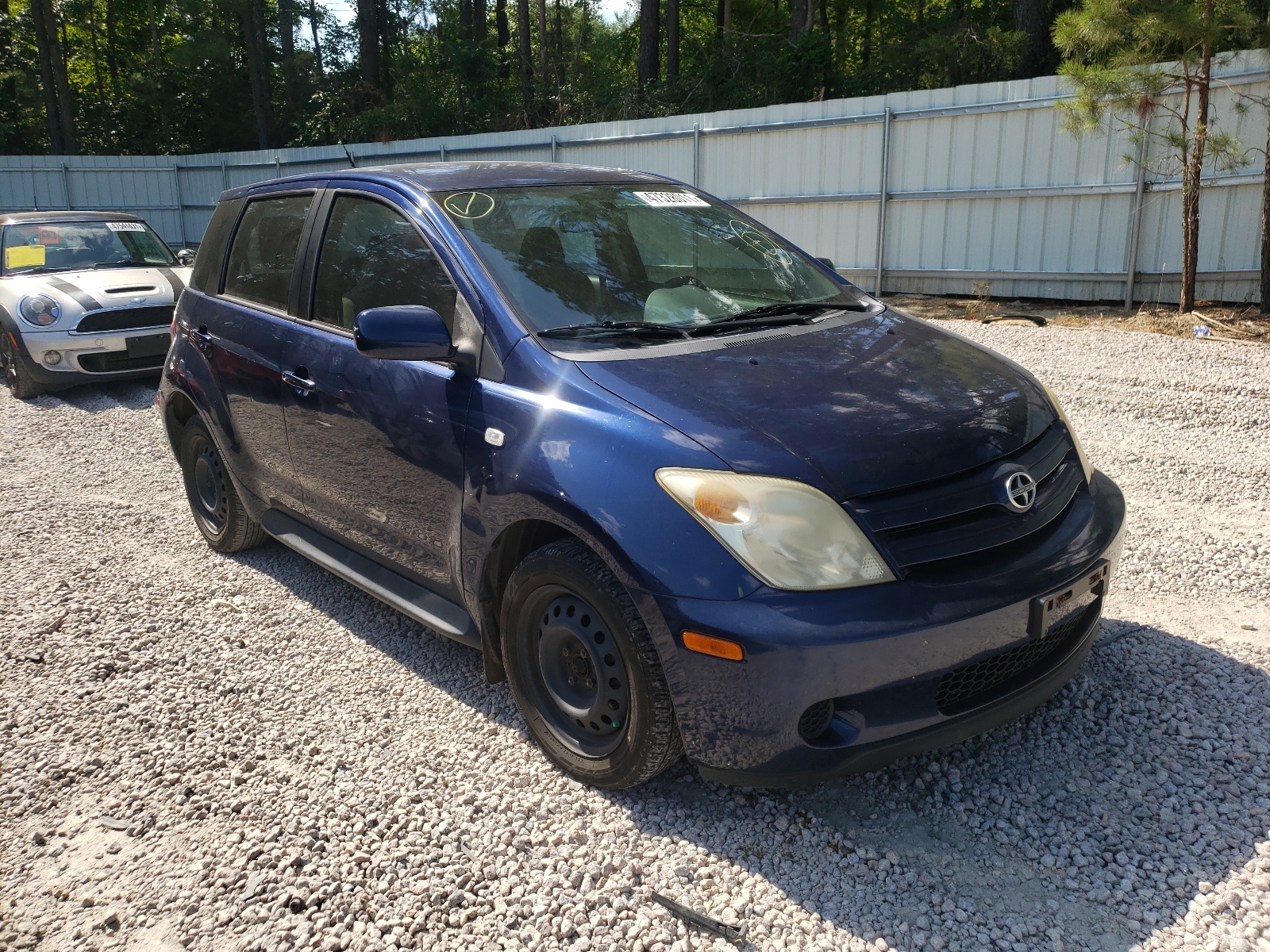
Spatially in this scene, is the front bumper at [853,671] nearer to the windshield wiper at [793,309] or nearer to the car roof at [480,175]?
the windshield wiper at [793,309]

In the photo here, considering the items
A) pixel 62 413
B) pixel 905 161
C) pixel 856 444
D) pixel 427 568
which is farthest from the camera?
pixel 905 161

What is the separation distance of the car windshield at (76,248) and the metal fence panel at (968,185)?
2.46m

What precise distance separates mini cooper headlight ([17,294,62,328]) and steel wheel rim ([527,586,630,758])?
8158 millimetres

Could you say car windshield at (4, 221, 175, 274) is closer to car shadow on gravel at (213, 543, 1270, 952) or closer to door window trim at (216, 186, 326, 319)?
door window trim at (216, 186, 326, 319)

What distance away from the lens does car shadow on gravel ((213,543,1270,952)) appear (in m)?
2.42

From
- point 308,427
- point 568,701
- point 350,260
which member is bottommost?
point 568,701

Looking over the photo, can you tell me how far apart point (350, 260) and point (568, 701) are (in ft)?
6.44

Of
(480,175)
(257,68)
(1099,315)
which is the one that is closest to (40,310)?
(480,175)

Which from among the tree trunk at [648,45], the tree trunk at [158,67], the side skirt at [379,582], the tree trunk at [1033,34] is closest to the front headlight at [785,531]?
the side skirt at [379,582]

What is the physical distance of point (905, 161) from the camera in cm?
1261

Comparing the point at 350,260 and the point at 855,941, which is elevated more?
the point at 350,260

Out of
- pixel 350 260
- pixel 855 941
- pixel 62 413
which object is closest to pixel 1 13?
pixel 62 413

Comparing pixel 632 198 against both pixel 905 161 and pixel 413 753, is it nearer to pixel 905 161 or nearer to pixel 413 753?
pixel 413 753

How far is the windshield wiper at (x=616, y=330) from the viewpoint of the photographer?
10.3 feet
